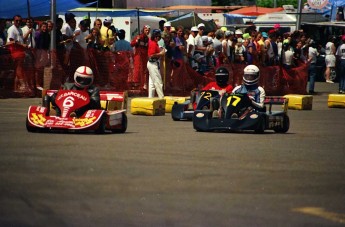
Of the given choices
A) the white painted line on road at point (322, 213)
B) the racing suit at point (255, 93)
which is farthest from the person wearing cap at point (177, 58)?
the white painted line on road at point (322, 213)

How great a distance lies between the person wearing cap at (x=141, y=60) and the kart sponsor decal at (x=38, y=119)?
951cm

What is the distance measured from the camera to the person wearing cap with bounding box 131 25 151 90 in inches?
942

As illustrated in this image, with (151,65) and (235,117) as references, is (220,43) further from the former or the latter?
(235,117)

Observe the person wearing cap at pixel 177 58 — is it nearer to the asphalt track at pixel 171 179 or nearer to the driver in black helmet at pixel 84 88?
the asphalt track at pixel 171 179

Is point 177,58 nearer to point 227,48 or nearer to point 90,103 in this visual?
point 227,48

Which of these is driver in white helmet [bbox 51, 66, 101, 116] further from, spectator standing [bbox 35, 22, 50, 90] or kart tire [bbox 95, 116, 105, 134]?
spectator standing [bbox 35, 22, 50, 90]

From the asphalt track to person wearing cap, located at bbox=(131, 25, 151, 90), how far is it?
27.8 ft

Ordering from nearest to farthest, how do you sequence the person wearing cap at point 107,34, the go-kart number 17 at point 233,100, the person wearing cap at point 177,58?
the go-kart number 17 at point 233,100 < the person wearing cap at point 177,58 < the person wearing cap at point 107,34

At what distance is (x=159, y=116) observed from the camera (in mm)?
19344

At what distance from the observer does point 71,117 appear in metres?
14.5

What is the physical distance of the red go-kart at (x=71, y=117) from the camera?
14.3 metres

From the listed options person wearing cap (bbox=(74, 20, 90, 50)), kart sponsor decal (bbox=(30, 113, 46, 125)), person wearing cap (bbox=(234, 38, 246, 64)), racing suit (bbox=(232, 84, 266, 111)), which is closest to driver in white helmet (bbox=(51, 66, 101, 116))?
kart sponsor decal (bbox=(30, 113, 46, 125))

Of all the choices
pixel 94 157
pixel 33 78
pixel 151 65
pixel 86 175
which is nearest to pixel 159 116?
pixel 151 65

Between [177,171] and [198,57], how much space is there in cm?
1542
